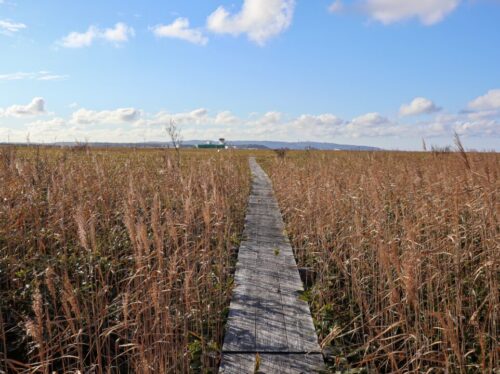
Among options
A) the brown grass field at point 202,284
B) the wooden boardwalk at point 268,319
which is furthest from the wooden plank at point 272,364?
the brown grass field at point 202,284

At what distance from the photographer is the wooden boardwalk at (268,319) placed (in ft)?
9.11

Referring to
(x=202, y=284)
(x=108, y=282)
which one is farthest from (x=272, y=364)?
(x=108, y=282)

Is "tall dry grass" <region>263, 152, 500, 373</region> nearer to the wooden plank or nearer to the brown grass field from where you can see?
the brown grass field

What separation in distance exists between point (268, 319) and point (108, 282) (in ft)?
5.71

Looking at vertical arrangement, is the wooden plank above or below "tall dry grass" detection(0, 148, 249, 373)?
below

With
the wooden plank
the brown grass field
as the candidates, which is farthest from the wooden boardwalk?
the brown grass field

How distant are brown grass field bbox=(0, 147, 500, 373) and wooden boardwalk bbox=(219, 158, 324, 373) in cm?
13

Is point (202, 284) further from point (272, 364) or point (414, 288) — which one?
point (414, 288)

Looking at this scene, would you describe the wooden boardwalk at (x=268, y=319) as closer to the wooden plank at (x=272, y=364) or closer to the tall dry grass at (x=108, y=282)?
the wooden plank at (x=272, y=364)

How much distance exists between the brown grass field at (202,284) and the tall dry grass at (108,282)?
0.02 meters

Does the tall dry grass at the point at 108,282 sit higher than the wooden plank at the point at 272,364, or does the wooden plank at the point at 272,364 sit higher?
the tall dry grass at the point at 108,282

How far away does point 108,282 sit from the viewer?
423 cm

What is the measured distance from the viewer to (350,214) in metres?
5.38

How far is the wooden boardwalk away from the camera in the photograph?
278 cm
